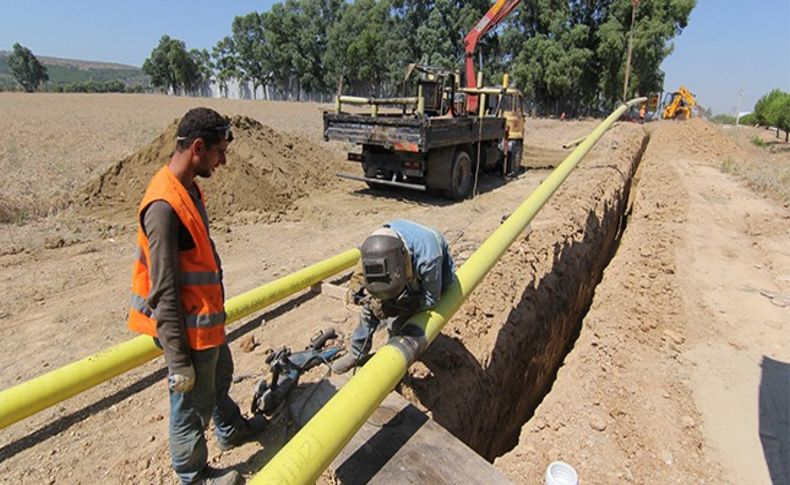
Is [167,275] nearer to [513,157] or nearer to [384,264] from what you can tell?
[384,264]

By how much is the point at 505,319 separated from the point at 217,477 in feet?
9.26

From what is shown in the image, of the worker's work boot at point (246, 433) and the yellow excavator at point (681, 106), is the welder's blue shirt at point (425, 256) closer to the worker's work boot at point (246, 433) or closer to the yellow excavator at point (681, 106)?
the worker's work boot at point (246, 433)

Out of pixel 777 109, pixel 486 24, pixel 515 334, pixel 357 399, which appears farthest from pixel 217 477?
pixel 777 109

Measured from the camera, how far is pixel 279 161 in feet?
35.6

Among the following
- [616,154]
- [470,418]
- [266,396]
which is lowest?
[470,418]

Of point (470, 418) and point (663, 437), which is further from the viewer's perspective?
point (470, 418)

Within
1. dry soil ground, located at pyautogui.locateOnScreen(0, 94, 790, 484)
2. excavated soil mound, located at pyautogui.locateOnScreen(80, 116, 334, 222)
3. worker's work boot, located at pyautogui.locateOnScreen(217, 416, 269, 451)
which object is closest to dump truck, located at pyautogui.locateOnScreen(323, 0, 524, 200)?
dry soil ground, located at pyautogui.locateOnScreen(0, 94, 790, 484)

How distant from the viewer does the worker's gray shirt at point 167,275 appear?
1.99m

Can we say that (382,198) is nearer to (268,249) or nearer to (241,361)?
(268,249)

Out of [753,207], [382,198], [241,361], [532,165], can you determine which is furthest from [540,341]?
[532,165]

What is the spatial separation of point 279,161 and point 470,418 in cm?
857

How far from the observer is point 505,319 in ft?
14.5

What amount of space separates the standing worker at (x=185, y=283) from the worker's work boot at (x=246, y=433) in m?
0.31

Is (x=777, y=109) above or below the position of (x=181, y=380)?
above
